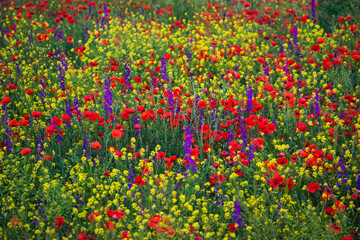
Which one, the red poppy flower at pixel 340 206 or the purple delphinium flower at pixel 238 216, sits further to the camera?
the purple delphinium flower at pixel 238 216

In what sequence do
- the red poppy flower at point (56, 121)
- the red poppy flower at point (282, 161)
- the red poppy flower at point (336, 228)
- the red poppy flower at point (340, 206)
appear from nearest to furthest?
the red poppy flower at point (336, 228) → the red poppy flower at point (340, 206) → the red poppy flower at point (282, 161) → the red poppy flower at point (56, 121)

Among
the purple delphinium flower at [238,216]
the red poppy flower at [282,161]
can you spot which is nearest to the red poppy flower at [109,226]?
the purple delphinium flower at [238,216]

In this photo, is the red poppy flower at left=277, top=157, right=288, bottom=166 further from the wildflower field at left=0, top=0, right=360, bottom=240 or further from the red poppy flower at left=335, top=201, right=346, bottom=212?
the red poppy flower at left=335, top=201, right=346, bottom=212

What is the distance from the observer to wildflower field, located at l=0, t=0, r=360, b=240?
6.78 feet

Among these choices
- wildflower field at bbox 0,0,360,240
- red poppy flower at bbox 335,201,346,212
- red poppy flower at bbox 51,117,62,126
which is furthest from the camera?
red poppy flower at bbox 51,117,62,126

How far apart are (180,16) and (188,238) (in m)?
5.00

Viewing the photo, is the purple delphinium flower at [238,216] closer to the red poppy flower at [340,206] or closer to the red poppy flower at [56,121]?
Answer: the red poppy flower at [340,206]

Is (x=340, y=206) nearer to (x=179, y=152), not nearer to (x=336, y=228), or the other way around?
(x=336, y=228)

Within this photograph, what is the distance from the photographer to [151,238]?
1954 millimetres

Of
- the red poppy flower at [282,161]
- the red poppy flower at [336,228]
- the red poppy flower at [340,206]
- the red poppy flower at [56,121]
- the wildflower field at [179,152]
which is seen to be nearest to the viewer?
the red poppy flower at [336,228]

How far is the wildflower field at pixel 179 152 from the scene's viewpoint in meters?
2.07

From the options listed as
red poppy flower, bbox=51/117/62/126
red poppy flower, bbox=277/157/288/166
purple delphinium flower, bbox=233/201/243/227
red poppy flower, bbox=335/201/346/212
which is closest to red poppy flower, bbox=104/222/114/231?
purple delphinium flower, bbox=233/201/243/227

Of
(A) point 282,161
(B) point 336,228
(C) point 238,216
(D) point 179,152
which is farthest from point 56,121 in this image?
(B) point 336,228

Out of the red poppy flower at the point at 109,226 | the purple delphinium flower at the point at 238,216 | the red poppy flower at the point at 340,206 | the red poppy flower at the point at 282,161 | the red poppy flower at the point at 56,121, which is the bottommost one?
the purple delphinium flower at the point at 238,216
